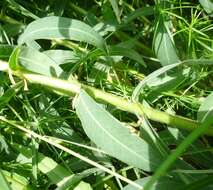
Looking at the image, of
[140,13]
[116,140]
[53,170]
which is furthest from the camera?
[140,13]

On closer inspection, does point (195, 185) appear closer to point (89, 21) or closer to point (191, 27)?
point (191, 27)

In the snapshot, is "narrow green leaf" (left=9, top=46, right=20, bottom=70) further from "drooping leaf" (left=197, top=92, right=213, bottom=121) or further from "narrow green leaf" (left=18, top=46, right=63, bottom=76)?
"drooping leaf" (left=197, top=92, right=213, bottom=121)

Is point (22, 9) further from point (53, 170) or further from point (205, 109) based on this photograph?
point (205, 109)

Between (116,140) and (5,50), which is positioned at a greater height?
(5,50)

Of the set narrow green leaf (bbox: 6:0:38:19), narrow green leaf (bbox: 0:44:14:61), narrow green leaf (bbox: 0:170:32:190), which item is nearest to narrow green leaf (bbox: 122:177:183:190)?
narrow green leaf (bbox: 0:170:32:190)

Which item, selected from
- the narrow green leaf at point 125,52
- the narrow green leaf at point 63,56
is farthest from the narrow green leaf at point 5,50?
the narrow green leaf at point 125,52

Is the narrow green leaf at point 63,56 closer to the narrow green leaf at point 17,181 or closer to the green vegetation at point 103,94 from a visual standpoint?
the green vegetation at point 103,94

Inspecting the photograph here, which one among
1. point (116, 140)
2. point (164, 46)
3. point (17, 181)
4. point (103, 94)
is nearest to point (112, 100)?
point (103, 94)
